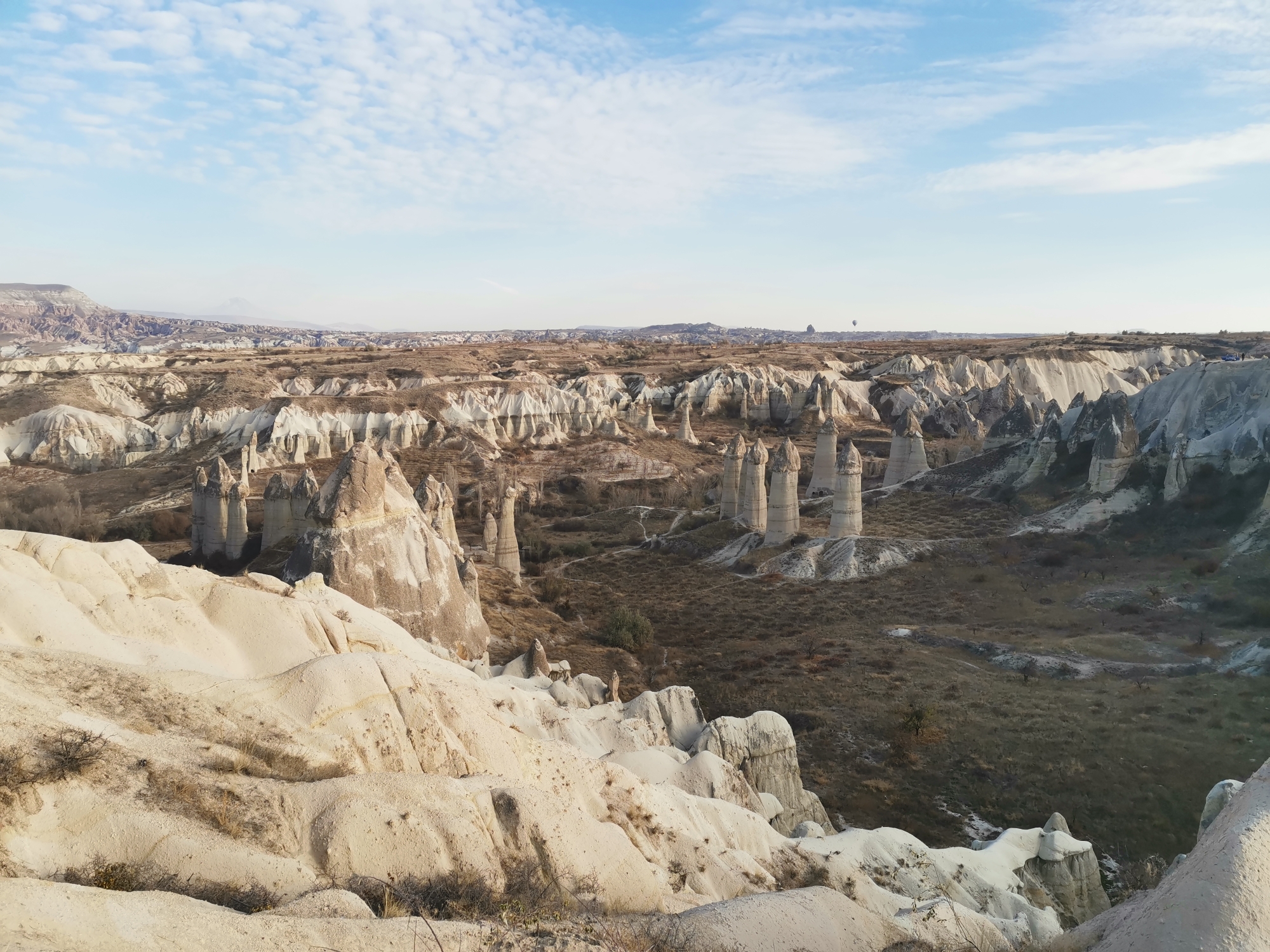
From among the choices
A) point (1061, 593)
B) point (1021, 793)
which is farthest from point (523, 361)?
point (1021, 793)

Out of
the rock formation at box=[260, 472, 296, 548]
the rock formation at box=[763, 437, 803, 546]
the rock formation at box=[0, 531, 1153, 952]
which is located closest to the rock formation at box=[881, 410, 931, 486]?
the rock formation at box=[763, 437, 803, 546]

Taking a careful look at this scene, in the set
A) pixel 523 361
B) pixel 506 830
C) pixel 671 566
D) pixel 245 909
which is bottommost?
pixel 671 566

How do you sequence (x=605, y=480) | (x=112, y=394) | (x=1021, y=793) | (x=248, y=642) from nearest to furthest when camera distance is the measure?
(x=248, y=642) → (x=1021, y=793) → (x=605, y=480) → (x=112, y=394)

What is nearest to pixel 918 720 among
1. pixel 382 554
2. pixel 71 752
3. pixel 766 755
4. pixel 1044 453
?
pixel 766 755

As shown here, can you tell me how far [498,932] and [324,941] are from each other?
48.3 inches

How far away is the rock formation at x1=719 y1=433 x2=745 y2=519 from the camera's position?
42.8 m

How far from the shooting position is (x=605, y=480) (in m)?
60.3

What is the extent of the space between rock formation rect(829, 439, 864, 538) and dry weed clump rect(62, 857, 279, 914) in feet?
107

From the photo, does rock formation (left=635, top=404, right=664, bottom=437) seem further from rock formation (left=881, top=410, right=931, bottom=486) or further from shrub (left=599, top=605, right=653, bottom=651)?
shrub (left=599, top=605, right=653, bottom=651)

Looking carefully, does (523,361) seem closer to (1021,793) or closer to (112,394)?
(112,394)

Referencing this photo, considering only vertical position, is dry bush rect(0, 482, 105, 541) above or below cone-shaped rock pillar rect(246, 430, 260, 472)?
below

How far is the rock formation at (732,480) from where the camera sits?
42.8m

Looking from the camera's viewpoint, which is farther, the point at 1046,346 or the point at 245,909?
the point at 1046,346

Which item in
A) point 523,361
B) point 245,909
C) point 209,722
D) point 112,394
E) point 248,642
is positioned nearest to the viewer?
point 245,909
